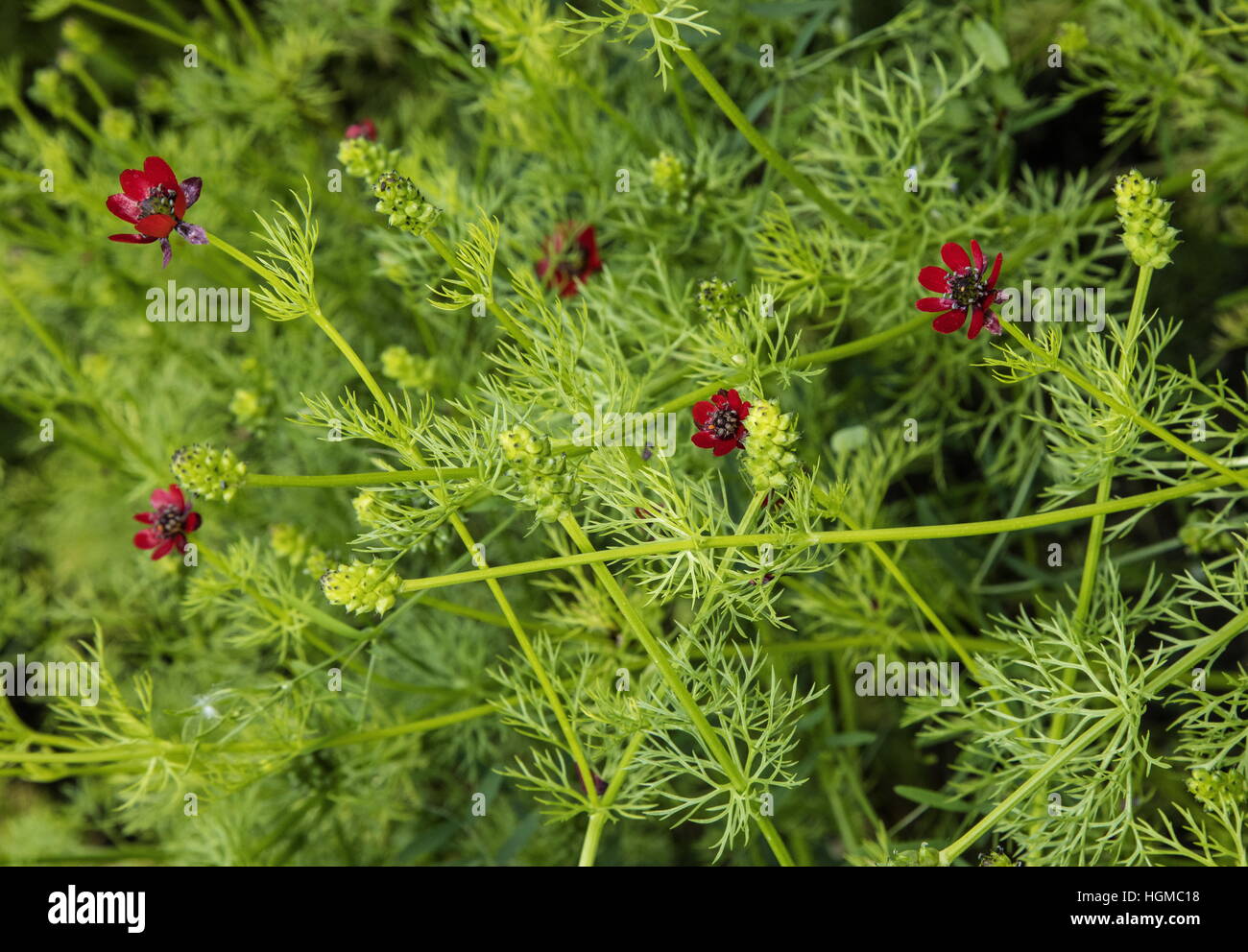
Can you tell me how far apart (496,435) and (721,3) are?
0.50 metres

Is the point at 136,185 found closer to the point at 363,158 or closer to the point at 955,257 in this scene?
the point at 363,158

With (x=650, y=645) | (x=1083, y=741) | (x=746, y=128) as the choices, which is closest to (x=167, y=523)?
(x=650, y=645)

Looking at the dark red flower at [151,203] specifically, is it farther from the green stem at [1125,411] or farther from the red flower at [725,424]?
the green stem at [1125,411]

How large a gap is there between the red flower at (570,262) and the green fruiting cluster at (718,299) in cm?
19

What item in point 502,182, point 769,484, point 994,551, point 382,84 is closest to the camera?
point 769,484

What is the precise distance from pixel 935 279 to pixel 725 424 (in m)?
0.13

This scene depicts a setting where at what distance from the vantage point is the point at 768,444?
0.49m

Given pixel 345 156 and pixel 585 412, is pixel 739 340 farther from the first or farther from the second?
pixel 345 156

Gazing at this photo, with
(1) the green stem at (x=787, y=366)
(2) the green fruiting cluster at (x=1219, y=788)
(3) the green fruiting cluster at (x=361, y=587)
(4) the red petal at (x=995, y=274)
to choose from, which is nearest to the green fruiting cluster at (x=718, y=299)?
(1) the green stem at (x=787, y=366)

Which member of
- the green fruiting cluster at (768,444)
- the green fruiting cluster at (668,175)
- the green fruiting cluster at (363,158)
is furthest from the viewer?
the green fruiting cluster at (668,175)

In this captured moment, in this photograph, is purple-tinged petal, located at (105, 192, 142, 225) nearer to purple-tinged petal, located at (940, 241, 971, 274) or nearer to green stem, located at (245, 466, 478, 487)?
green stem, located at (245, 466, 478, 487)

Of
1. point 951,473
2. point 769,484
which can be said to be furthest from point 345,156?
point 951,473

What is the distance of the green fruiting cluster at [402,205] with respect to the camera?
0.52 metres

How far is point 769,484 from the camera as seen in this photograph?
1.63 feet
